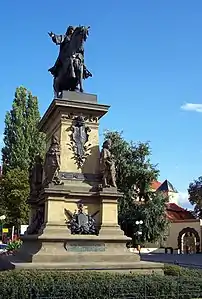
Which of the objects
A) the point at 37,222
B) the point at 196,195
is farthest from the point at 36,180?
the point at 196,195

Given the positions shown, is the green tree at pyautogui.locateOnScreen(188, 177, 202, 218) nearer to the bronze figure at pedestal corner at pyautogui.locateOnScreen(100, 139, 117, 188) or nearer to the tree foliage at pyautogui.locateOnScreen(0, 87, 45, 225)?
the tree foliage at pyautogui.locateOnScreen(0, 87, 45, 225)

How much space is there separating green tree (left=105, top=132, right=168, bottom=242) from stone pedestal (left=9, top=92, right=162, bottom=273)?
79.3 ft

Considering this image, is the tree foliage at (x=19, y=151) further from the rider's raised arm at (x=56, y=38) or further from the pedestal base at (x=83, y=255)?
the pedestal base at (x=83, y=255)

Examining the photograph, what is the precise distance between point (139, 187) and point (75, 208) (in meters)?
27.2

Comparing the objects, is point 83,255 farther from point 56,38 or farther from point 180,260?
point 180,260

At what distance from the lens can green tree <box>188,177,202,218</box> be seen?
190ft

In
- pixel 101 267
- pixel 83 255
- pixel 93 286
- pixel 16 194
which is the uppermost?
pixel 16 194

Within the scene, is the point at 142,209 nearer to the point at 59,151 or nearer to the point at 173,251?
the point at 173,251

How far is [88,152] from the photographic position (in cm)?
1484

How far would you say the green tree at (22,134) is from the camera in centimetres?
4266

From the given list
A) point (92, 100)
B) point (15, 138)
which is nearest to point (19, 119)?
point (15, 138)

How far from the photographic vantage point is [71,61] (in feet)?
52.0

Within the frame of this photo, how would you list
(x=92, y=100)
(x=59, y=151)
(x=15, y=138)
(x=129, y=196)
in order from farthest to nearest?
(x=15, y=138) → (x=129, y=196) → (x=92, y=100) → (x=59, y=151)

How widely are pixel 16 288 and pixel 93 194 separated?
5.33 metres
